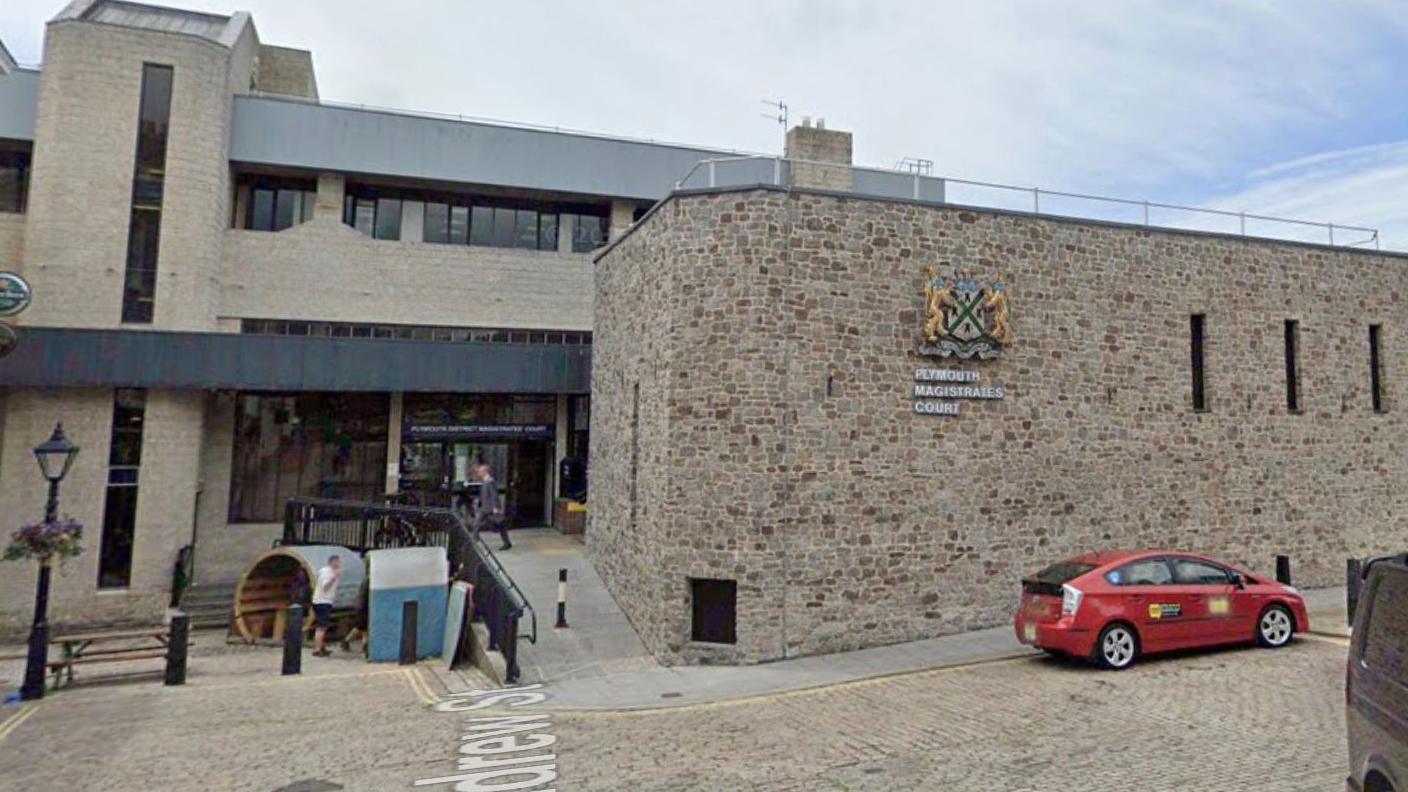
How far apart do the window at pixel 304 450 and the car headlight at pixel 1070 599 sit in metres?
Result: 17.2

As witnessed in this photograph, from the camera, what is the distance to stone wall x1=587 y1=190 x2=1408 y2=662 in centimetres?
1175

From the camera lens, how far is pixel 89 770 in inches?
288

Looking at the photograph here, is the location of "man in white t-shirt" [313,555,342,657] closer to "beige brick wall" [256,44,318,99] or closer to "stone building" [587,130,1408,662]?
"stone building" [587,130,1408,662]

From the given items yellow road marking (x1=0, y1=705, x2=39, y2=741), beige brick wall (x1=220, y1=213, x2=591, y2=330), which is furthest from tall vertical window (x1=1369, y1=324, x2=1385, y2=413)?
yellow road marking (x1=0, y1=705, x2=39, y2=741)

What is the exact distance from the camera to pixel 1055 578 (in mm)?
10359

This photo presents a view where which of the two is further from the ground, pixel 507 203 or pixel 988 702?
pixel 507 203

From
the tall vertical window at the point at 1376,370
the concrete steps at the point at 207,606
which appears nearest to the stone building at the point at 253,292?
the concrete steps at the point at 207,606

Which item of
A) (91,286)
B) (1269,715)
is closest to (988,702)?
(1269,715)

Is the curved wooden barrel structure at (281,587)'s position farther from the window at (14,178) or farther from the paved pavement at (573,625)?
the window at (14,178)

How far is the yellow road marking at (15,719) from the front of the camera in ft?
29.3

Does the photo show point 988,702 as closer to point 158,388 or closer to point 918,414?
point 918,414

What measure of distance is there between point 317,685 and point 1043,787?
953 cm

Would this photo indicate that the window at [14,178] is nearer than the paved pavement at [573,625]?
No

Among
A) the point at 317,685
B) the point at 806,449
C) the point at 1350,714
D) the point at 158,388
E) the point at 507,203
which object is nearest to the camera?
the point at 1350,714
